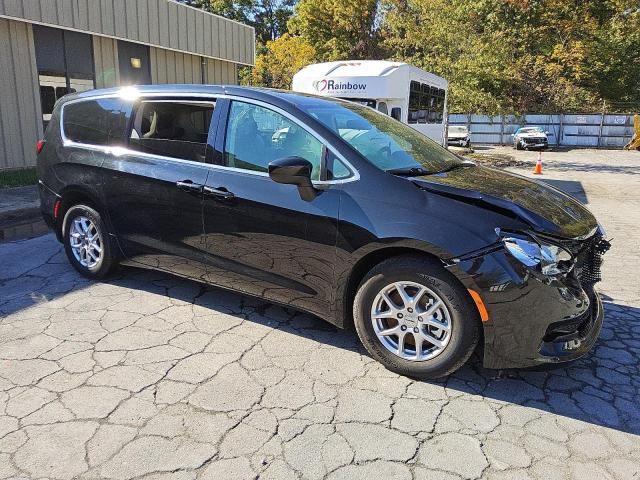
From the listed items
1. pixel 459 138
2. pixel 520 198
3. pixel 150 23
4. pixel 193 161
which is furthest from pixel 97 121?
pixel 459 138

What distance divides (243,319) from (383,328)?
1.26m

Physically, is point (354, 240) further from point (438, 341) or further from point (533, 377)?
→ point (533, 377)

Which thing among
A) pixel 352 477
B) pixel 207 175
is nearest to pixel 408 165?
pixel 207 175

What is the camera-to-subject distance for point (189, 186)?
3.82 meters

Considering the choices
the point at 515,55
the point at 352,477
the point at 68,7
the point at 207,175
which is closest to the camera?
the point at 352,477

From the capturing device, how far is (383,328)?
3238 mm

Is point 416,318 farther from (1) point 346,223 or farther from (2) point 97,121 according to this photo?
(2) point 97,121

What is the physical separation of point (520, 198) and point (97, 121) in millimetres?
3595

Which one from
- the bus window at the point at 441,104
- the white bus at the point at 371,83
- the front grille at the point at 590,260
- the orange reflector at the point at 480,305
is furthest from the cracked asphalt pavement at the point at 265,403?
the bus window at the point at 441,104

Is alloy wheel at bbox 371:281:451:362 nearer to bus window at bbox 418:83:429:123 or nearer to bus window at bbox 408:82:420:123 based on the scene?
bus window at bbox 408:82:420:123

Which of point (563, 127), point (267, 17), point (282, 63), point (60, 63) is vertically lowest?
point (563, 127)

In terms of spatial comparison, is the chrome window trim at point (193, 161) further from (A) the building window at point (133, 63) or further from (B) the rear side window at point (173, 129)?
(A) the building window at point (133, 63)

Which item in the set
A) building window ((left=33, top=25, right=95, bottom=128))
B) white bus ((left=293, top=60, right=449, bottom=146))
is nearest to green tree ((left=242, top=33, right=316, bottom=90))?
building window ((left=33, top=25, right=95, bottom=128))

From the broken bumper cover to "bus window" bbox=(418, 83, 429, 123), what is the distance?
1205 cm
